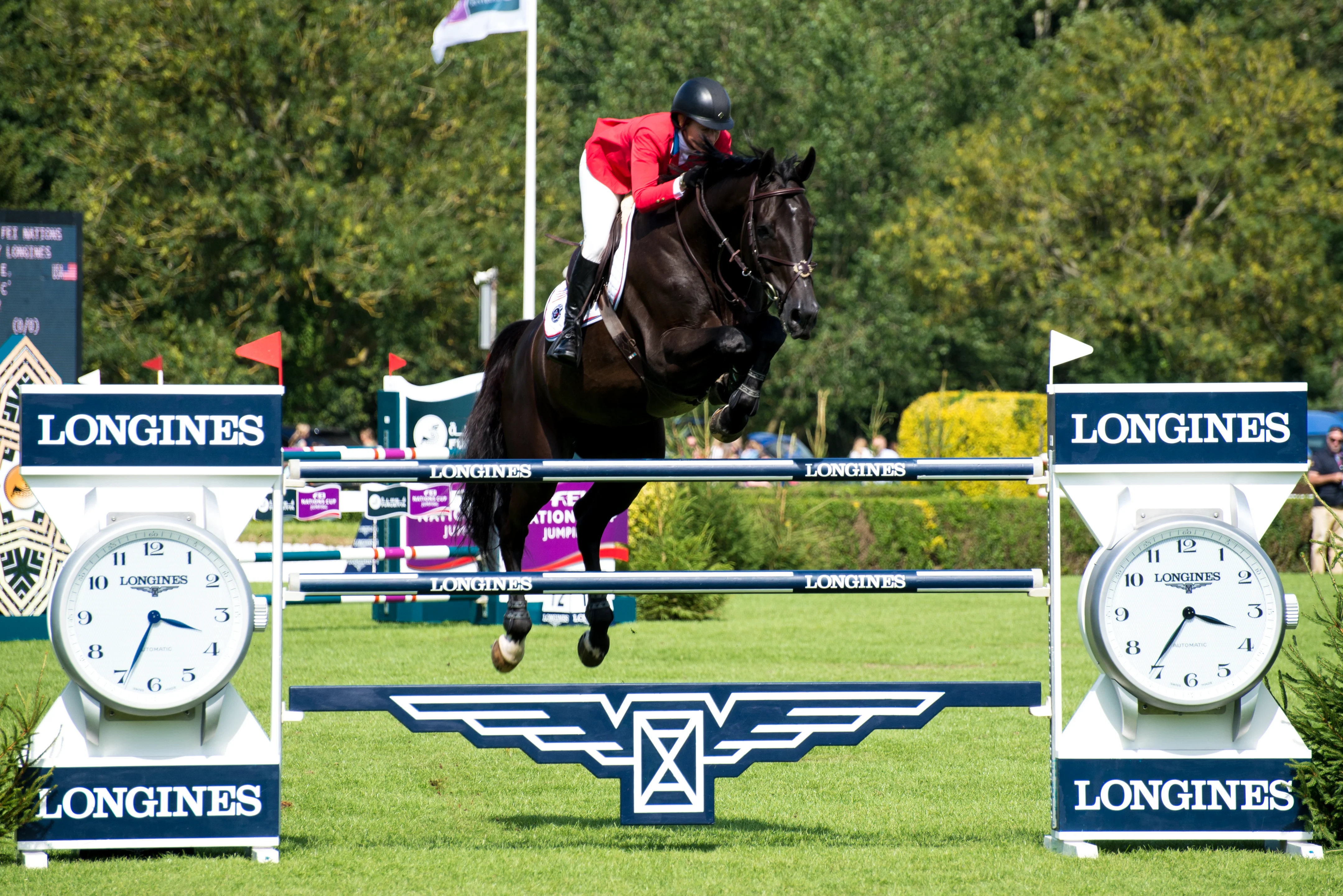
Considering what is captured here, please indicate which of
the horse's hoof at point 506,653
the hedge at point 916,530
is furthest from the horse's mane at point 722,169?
the hedge at point 916,530

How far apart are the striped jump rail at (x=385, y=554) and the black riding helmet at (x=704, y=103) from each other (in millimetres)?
4890

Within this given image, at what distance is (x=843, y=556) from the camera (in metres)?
15.7

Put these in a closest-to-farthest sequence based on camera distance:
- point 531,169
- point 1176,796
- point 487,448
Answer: point 1176,796 → point 487,448 → point 531,169

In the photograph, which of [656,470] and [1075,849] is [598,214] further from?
[1075,849]

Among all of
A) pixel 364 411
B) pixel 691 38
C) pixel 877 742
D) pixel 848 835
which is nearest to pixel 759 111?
pixel 691 38

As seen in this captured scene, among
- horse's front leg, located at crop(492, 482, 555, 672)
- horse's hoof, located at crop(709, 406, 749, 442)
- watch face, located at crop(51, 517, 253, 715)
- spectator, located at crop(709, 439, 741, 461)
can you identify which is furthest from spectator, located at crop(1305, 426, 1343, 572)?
watch face, located at crop(51, 517, 253, 715)

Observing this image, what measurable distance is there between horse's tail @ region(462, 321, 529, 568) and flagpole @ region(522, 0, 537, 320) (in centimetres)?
752

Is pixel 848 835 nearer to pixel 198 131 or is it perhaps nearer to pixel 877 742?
pixel 877 742

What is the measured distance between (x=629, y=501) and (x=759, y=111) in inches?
1029

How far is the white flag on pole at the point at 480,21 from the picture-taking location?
14.7 metres

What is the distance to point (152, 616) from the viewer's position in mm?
4062

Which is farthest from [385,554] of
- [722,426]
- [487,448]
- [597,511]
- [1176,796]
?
[1176,796]

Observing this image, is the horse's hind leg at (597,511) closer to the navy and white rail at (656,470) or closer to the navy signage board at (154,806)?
the navy and white rail at (656,470)

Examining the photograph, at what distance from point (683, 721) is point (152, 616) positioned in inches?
61.5
